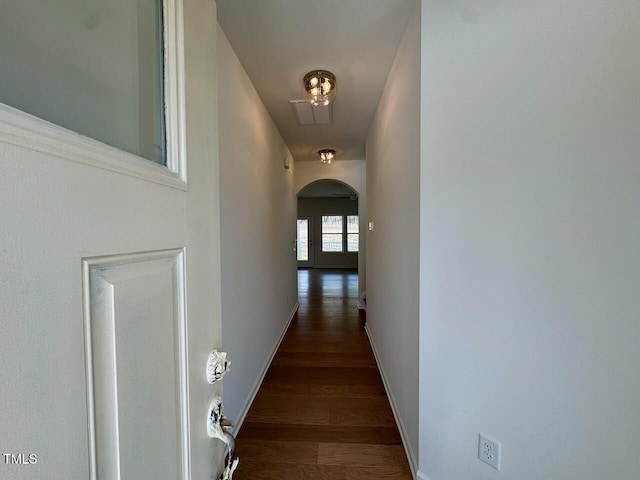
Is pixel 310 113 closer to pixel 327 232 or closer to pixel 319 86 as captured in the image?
pixel 319 86

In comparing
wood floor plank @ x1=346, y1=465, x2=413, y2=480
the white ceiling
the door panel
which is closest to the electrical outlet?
wood floor plank @ x1=346, y1=465, x2=413, y2=480

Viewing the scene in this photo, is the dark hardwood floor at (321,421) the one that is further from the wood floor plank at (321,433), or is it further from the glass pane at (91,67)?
the glass pane at (91,67)

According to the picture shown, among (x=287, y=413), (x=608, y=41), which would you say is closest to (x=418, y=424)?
(x=287, y=413)

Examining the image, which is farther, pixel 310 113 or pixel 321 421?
pixel 310 113

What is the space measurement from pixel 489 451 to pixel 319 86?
2.37 metres

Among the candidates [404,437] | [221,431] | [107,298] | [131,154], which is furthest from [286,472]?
[131,154]

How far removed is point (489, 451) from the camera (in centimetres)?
119

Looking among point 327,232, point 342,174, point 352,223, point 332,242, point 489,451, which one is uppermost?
point 342,174

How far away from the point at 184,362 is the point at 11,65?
1.59ft

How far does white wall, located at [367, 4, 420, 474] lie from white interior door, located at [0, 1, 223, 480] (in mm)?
1106

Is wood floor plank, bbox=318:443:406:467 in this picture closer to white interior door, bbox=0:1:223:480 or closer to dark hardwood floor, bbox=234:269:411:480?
dark hardwood floor, bbox=234:269:411:480

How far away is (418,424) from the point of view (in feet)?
4.51

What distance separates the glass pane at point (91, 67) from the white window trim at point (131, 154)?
2 centimetres

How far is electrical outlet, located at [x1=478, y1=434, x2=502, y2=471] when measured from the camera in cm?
117
